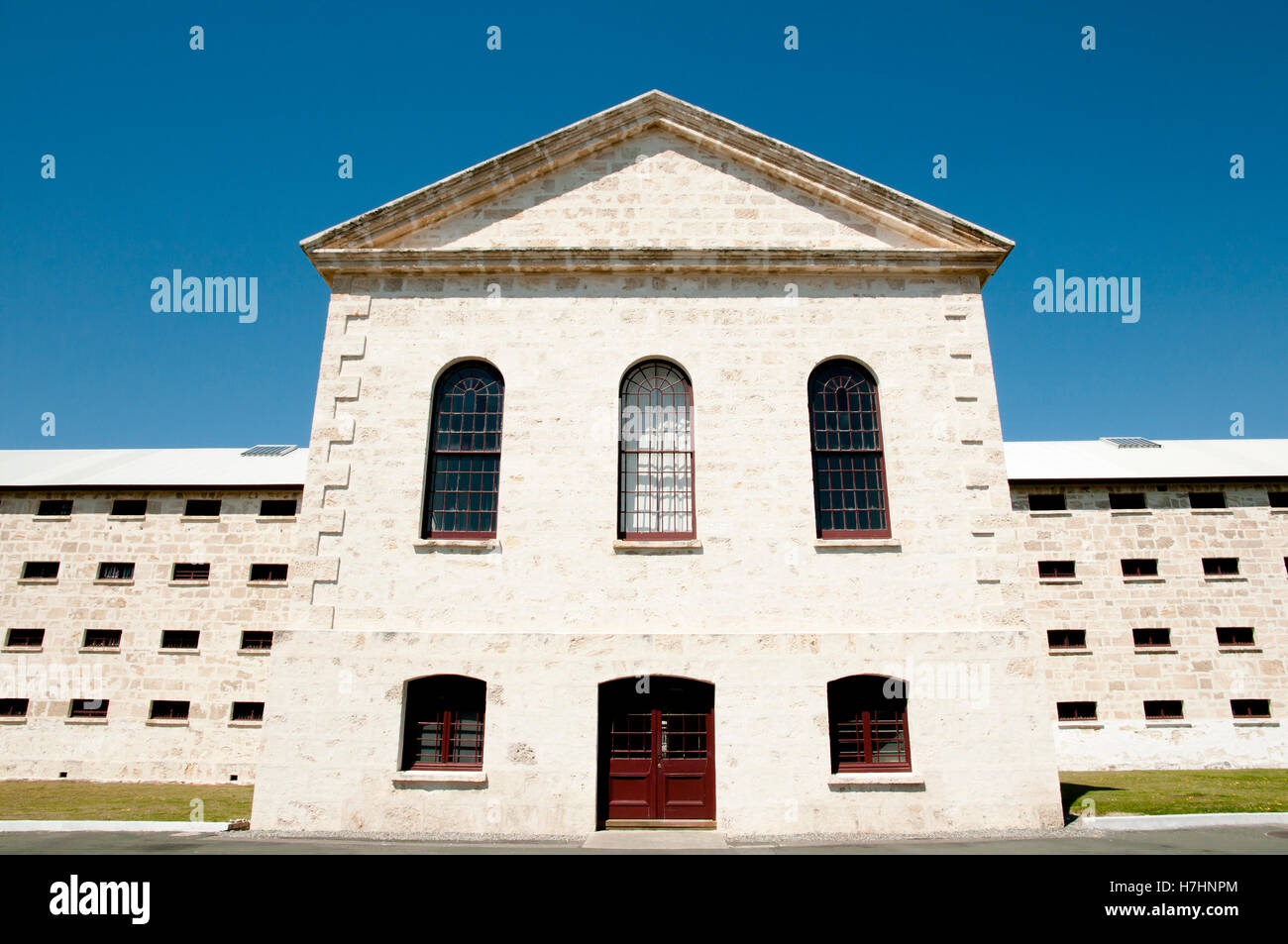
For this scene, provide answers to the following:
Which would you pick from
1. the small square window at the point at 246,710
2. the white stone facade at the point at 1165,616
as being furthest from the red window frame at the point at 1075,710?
the small square window at the point at 246,710

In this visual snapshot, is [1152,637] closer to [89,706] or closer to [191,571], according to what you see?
[191,571]

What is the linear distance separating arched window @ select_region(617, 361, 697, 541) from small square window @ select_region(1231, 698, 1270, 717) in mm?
20209

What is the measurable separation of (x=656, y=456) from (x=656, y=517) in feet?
3.63

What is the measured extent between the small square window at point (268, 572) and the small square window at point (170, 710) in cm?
406

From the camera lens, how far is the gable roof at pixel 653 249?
13000 millimetres

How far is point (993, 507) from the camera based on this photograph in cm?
1207

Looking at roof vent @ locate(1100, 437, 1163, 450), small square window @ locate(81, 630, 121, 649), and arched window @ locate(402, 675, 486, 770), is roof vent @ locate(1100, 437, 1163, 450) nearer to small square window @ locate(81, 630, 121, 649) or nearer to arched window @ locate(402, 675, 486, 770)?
arched window @ locate(402, 675, 486, 770)

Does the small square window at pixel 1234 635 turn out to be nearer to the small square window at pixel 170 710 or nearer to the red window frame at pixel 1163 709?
the red window frame at pixel 1163 709

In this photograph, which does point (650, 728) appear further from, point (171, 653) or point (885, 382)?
point (171, 653)

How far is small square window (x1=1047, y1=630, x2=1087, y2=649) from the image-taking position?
22.0 metres

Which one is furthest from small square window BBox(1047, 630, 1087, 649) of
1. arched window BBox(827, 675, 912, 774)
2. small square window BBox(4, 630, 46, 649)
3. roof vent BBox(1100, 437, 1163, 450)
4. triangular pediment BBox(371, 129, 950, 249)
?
small square window BBox(4, 630, 46, 649)

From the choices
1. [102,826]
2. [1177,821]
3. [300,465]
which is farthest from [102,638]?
[1177,821]
